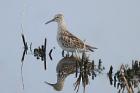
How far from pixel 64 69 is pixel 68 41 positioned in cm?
132

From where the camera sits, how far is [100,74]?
9.29 metres

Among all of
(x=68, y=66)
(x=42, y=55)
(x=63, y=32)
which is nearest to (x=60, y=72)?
(x=68, y=66)

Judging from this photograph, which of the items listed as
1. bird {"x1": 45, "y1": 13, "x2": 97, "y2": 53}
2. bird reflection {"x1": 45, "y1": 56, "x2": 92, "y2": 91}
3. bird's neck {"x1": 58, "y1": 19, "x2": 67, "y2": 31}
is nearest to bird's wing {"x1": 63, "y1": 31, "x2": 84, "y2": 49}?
bird {"x1": 45, "y1": 13, "x2": 97, "y2": 53}

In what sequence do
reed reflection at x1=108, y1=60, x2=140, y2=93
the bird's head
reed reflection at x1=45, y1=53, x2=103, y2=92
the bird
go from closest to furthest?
reed reflection at x1=108, y1=60, x2=140, y2=93 → reed reflection at x1=45, y1=53, x2=103, y2=92 → the bird → the bird's head

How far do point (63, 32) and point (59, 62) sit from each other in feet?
4.19

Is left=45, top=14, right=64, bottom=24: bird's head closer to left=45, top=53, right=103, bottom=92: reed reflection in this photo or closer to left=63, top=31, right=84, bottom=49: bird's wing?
left=63, top=31, right=84, bottom=49: bird's wing

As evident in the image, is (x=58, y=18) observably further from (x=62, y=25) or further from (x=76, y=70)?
(x=76, y=70)

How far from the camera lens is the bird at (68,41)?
10602 millimetres

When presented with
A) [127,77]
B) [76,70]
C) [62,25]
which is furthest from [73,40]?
[127,77]

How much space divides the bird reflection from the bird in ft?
1.09

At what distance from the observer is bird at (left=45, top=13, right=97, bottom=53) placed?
10.6 m

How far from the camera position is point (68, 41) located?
1088cm

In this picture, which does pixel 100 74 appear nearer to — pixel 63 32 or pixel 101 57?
pixel 101 57

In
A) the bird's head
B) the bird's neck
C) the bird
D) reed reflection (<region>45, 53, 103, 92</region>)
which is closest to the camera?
reed reflection (<region>45, 53, 103, 92</region>)
